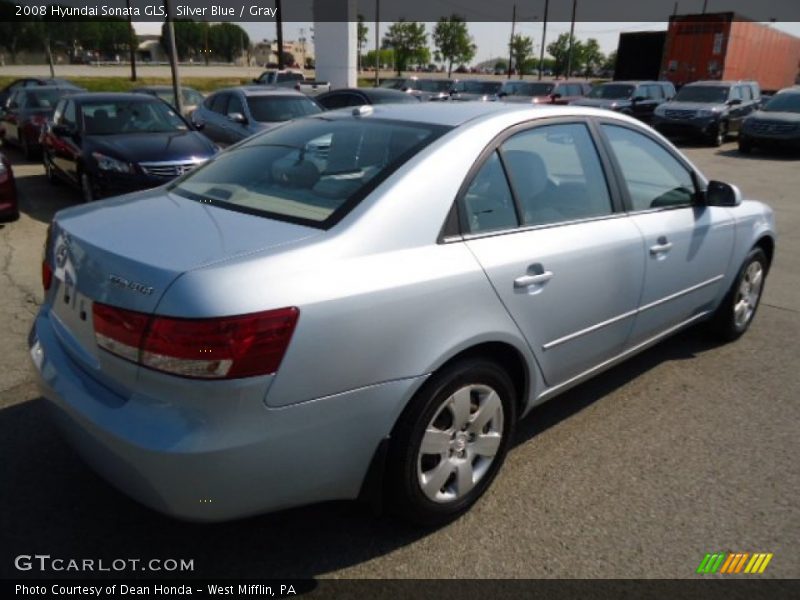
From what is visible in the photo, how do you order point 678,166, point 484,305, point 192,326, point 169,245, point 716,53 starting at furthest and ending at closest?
point 716,53 < point 678,166 < point 484,305 < point 169,245 < point 192,326

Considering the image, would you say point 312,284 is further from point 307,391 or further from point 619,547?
point 619,547

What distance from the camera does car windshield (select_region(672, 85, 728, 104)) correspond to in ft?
62.2

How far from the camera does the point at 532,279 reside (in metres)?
2.61

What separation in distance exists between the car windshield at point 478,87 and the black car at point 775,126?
30.9 ft

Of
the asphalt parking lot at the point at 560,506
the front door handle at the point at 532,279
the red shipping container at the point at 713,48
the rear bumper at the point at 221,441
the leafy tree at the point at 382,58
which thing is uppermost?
the leafy tree at the point at 382,58

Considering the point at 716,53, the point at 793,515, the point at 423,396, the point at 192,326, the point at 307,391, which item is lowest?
the point at 793,515

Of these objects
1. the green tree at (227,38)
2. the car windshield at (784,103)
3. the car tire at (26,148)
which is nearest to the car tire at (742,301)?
the car tire at (26,148)

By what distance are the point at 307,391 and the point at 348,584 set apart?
81 centimetres

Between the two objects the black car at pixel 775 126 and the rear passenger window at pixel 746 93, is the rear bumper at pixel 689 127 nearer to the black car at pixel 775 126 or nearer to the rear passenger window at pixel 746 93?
the black car at pixel 775 126

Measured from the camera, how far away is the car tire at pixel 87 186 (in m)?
8.04

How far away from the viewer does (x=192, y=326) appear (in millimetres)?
1824

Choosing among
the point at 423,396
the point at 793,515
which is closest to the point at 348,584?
the point at 423,396

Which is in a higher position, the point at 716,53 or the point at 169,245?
the point at 716,53

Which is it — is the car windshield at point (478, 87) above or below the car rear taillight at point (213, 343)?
above
